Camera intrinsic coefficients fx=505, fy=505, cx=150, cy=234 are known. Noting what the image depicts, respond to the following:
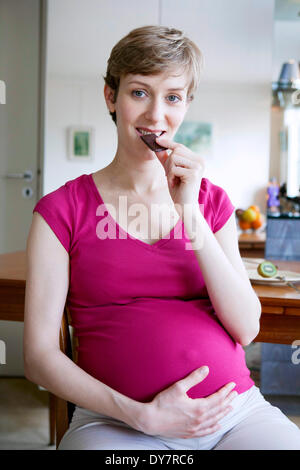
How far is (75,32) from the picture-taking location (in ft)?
9.51

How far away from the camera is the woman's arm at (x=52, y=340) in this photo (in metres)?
0.95

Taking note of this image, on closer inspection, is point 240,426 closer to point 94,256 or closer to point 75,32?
point 94,256

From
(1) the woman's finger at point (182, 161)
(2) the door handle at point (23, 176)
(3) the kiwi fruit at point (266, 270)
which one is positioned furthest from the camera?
(2) the door handle at point (23, 176)

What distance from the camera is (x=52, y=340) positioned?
101 centimetres

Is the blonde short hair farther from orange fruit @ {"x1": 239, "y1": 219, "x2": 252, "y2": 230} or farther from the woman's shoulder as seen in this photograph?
orange fruit @ {"x1": 239, "y1": 219, "x2": 252, "y2": 230}

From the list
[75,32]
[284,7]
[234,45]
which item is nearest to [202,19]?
[234,45]

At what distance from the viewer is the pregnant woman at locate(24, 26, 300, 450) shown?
961 mm

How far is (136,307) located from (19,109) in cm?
213

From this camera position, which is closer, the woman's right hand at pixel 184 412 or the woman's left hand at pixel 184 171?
the woman's right hand at pixel 184 412

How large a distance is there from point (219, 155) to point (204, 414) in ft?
7.36

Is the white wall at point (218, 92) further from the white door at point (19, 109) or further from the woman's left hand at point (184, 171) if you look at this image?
the woman's left hand at point (184, 171)

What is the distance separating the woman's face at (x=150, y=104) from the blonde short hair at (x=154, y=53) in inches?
0.7

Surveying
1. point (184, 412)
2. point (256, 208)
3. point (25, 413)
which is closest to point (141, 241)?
point (184, 412)

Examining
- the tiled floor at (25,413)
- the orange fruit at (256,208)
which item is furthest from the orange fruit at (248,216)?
the tiled floor at (25,413)
